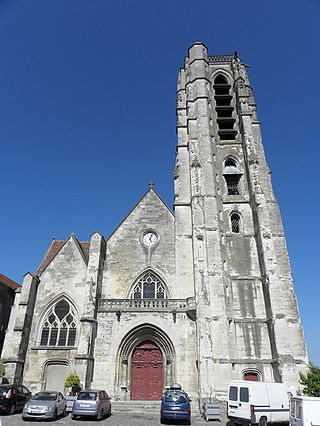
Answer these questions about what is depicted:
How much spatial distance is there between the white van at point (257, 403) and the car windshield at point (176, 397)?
169 centimetres

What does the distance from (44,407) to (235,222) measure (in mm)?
14926

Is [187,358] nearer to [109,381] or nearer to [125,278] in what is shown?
[109,381]

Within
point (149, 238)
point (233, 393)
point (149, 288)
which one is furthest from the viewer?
point (149, 238)

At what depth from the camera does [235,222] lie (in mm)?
20750

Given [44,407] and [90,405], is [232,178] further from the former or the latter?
[44,407]

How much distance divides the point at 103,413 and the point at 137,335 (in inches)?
207

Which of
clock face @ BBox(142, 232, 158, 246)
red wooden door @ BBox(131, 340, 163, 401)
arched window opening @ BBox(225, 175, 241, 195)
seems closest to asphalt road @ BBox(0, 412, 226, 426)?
red wooden door @ BBox(131, 340, 163, 401)

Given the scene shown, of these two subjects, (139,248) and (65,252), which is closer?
(65,252)

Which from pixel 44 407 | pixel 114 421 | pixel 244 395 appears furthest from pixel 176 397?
pixel 44 407

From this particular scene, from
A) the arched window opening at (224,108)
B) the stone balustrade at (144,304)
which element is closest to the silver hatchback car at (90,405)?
the stone balustrade at (144,304)

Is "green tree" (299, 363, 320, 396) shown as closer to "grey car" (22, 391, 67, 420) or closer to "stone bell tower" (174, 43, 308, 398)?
"stone bell tower" (174, 43, 308, 398)

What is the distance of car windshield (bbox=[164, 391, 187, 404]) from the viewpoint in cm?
1124

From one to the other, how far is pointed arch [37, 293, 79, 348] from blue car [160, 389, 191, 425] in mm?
7702

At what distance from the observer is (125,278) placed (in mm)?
18922
